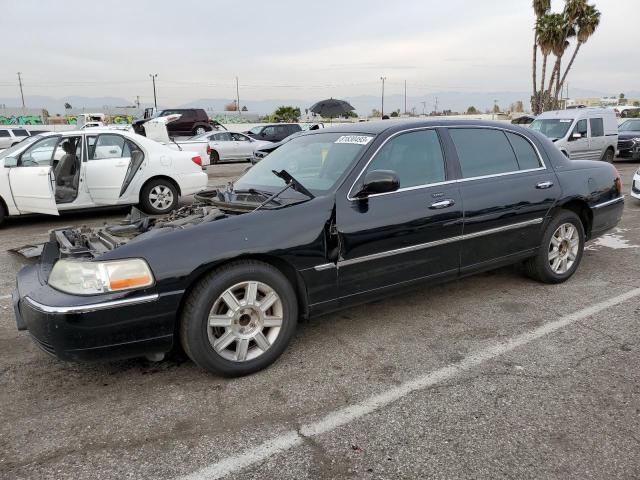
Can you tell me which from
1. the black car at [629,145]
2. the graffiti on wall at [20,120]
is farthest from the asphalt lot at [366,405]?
the graffiti on wall at [20,120]

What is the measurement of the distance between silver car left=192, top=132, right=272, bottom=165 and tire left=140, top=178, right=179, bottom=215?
11.7m

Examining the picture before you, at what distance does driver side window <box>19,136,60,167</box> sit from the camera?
8.12 m

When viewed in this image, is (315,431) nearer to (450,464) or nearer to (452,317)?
(450,464)

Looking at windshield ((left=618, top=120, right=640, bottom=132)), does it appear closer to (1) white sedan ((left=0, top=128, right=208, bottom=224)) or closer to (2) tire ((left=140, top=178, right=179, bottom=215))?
(1) white sedan ((left=0, top=128, right=208, bottom=224))

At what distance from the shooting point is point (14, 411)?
2.96 meters

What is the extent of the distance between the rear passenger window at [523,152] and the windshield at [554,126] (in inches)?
413

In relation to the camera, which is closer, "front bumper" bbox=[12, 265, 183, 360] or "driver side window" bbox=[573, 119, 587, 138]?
"front bumper" bbox=[12, 265, 183, 360]

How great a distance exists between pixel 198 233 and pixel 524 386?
2.15 m

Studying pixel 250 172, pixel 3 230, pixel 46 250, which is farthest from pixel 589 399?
pixel 3 230

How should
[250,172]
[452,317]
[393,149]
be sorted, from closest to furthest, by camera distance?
[393,149] → [452,317] → [250,172]

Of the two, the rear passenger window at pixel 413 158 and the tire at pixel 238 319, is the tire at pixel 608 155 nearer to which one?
the rear passenger window at pixel 413 158

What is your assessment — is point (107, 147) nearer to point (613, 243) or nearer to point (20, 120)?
point (613, 243)

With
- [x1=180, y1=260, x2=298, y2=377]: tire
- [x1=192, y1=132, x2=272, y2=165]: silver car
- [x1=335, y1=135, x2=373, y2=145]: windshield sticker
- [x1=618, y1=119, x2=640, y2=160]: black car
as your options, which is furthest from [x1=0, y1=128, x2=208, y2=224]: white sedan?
[x1=618, y1=119, x2=640, y2=160]: black car

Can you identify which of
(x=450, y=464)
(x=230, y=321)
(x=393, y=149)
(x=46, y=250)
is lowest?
(x=450, y=464)
